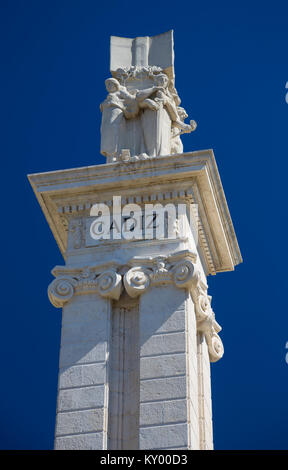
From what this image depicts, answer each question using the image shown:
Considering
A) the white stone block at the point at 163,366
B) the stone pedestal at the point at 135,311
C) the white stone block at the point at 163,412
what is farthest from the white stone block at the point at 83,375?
the white stone block at the point at 163,412

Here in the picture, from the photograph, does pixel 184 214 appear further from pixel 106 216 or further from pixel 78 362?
pixel 78 362

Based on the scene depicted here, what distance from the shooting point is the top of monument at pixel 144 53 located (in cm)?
2444

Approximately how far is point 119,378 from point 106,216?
3.45 metres

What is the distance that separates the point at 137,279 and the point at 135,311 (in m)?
0.61

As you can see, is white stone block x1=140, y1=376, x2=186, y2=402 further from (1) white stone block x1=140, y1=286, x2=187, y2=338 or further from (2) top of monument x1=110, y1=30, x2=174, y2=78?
(2) top of monument x1=110, y1=30, x2=174, y2=78

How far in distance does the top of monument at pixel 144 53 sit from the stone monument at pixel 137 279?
85cm

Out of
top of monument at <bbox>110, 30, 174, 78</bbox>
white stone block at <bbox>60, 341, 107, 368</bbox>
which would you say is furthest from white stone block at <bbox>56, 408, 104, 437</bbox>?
top of monument at <bbox>110, 30, 174, 78</bbox>

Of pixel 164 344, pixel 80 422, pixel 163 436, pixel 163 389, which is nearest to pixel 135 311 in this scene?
pixel 164 344

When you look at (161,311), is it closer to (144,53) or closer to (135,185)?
(135,185)

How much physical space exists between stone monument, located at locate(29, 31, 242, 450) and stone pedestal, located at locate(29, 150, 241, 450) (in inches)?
0.8

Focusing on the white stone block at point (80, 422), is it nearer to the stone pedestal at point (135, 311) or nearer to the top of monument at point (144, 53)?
the stone pedestal at point (135, 311)

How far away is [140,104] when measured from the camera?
2334cm

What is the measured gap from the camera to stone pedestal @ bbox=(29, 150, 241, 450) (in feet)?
62.7
